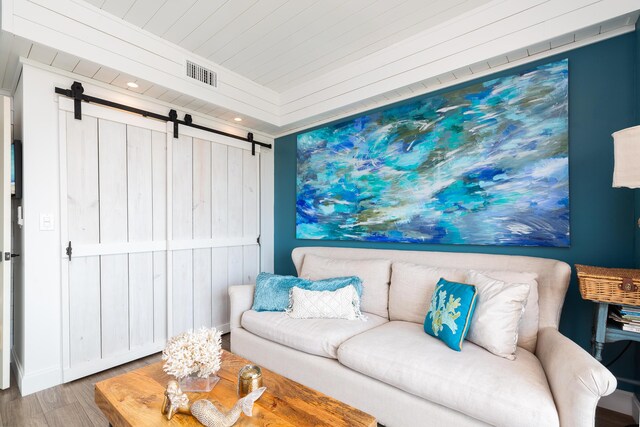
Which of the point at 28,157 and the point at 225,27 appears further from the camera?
the point at 225,27

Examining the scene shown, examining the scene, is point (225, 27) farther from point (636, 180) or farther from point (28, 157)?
point (636, 180)

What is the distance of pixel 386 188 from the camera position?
2.87 meters

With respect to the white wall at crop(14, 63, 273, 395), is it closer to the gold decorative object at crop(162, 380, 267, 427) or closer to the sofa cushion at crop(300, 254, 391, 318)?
the gold decorative object at crop(162, 380, 267, 427)

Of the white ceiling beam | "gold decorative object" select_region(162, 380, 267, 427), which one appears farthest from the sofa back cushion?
the white ceiling beam

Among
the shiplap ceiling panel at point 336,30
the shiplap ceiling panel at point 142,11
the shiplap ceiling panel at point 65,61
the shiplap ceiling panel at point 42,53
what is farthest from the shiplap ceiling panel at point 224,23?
the shiplap ceiling panel at point 42,53

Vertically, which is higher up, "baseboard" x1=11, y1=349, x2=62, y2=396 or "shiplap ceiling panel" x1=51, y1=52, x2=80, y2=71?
"shiplap ceiling panel" x1=51, y1=52, x2=80, y2=71

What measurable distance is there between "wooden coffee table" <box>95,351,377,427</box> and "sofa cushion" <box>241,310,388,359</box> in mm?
497

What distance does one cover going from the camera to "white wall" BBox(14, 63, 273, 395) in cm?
217

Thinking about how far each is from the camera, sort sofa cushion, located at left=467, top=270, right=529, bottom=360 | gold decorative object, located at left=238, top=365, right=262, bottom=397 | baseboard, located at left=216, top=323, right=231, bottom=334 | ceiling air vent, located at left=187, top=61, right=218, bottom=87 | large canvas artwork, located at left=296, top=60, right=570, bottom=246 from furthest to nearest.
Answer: baseboard, located at left=216, top=323, right=231, bottom=334 → ceiling air vent, located at left=187, top=61, right=218, bottom=87 → large canvas artwork, located at left=296, top=60, right=570, bottom=246 → sofa cushion, located at left=467, top=270, right=529, bottom=360 → gold decorative object, located at left=238, top=365, right=262, bottom=397

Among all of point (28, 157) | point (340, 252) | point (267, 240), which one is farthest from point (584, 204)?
point (28, 157)

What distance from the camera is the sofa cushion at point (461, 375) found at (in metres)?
1.30

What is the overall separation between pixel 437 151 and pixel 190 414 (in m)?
2.37

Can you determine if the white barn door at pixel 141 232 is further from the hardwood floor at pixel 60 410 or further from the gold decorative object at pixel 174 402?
the gold decorative object at pixel 174 402

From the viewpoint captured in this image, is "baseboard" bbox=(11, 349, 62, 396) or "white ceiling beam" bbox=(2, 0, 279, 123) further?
"baseboard" bbox=(11, 349, 62, 396)
